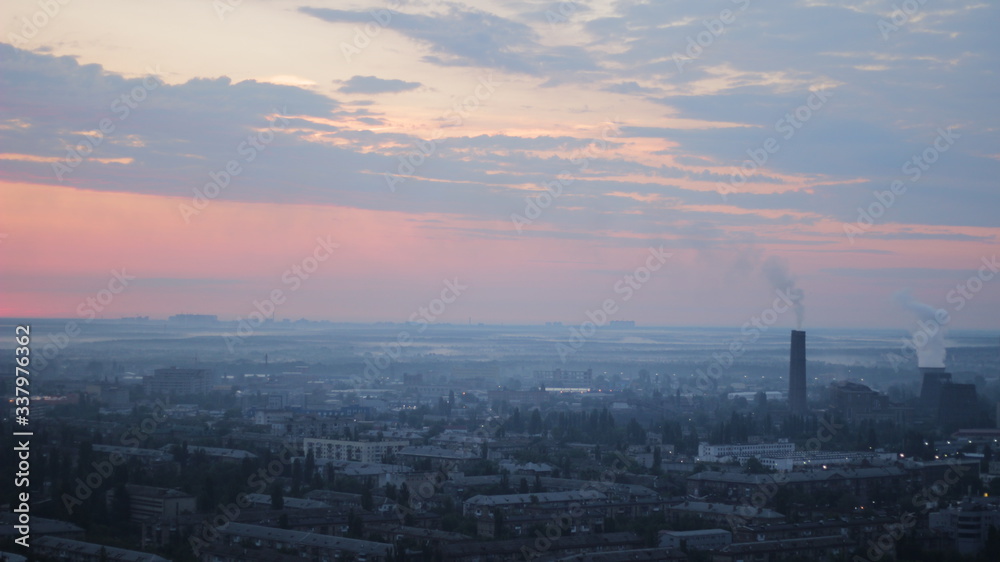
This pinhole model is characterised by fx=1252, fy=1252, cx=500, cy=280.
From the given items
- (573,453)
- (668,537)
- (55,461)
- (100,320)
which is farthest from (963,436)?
(100,320)

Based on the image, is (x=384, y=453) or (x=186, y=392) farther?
(x=186, y=392)

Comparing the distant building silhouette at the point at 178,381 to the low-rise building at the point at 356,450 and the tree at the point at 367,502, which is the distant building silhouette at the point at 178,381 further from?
the tree at the point at 367,502

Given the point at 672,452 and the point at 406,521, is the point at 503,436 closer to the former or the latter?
the point at 672,452

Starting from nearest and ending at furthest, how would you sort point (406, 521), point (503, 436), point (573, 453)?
point (406, 521)
point (573, 453)
point (503, 436)
